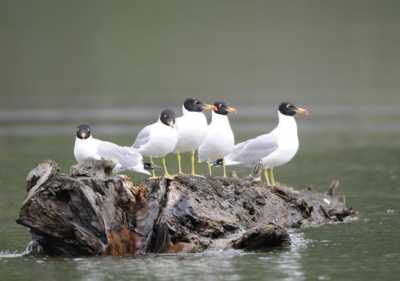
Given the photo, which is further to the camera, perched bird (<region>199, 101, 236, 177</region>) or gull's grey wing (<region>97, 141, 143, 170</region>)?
perched bird (<region>199, 101, 236, 177</region>)

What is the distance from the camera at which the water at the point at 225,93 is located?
63.8 ft

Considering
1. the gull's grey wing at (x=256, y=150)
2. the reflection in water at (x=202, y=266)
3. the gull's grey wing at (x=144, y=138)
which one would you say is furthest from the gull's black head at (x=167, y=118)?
the reflection in water at (x=202, y=266)

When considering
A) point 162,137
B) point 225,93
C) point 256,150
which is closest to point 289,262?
point 162,137

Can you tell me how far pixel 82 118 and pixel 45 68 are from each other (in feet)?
135

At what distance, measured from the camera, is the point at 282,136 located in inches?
924

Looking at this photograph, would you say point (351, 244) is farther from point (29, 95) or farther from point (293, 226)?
point (29, 95)

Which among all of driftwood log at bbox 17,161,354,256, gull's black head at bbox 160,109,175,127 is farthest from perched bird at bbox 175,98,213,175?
driftwood log at bbox 17,161,354,256

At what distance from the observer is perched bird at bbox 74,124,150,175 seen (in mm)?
21250

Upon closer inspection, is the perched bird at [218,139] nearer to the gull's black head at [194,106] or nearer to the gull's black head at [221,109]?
the gull's black head at [221,109]

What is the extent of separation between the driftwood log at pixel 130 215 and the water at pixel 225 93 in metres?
0.34

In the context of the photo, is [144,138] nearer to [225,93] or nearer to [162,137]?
[162,137]

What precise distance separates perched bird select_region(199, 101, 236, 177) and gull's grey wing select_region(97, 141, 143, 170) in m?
1.69

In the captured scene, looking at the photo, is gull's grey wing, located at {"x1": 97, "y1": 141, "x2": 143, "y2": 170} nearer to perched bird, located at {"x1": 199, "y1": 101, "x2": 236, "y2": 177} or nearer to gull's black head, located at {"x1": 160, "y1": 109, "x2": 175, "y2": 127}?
gull's black head, located at {"x1": 160, "y1": 109, "x2": 175, "y2": 127}

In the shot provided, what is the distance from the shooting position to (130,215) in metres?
19.8
